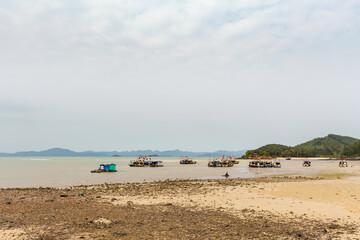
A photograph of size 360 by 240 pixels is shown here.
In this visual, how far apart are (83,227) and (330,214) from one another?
13240mm

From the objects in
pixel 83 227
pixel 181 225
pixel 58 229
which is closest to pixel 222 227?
pixel 181 225

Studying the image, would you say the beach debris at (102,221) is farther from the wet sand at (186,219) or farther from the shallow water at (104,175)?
the shallow water at (104,175)

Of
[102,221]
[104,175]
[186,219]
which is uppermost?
[102,221]

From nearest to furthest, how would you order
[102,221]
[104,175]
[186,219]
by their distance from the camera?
[102,221] → [186,219] → [104,175]

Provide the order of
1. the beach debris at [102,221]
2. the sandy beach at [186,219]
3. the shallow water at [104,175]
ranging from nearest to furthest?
the sandy beach at [186,219], the beach debris at [102,221], the shallow water at [104,175]

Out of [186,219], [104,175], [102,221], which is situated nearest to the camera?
[102,221]

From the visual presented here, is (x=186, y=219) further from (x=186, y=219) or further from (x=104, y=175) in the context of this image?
(x=104, y=175)

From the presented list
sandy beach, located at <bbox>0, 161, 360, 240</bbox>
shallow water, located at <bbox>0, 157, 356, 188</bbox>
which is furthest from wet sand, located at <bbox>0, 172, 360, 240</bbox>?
shallow water, located at <bbox>0, 157, 356, 188</bbox>

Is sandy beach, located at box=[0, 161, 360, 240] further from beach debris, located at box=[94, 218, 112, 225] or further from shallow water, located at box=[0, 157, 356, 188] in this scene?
shallow water, located at box=[0, 157, 356, 188]

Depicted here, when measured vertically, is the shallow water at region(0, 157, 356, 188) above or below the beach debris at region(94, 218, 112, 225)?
below

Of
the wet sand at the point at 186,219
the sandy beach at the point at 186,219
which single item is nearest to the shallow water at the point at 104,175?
the sandy beach at the point at 186,219

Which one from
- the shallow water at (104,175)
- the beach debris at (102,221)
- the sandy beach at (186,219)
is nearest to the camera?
the sandy beach at (186,219)

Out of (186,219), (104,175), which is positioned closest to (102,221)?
(186,219)

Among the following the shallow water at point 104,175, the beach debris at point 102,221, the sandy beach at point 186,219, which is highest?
the beach debris at point 102,221
